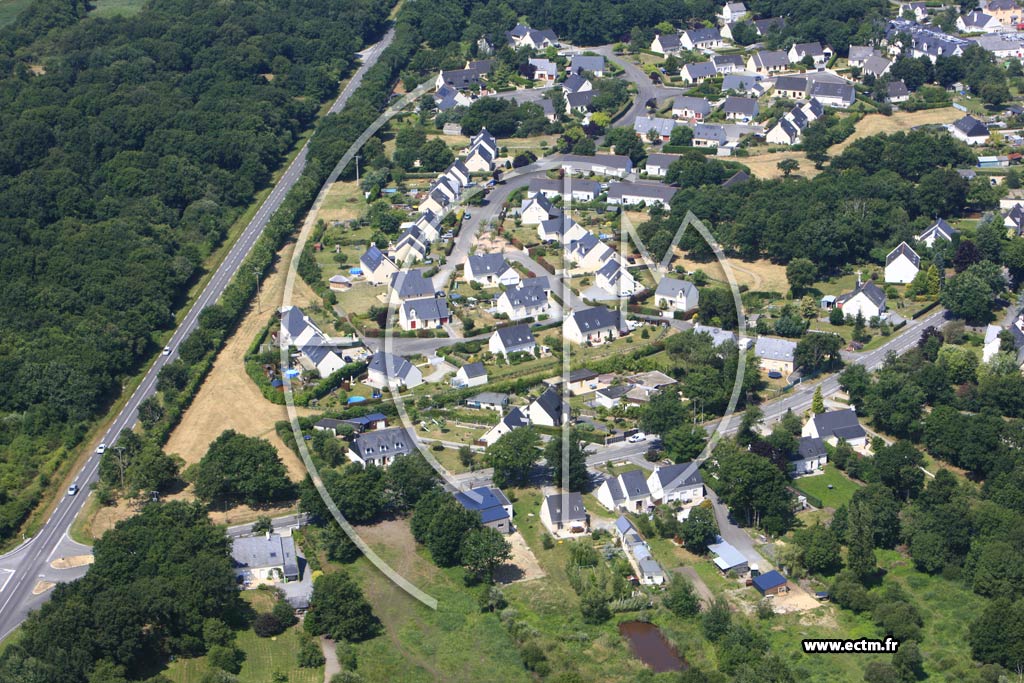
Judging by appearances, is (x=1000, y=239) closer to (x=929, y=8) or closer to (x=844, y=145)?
(x=844, y=145)

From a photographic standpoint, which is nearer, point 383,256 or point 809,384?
point 809,384

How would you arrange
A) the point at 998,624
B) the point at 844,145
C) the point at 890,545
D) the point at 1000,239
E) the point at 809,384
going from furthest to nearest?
1. the point at 844,145
2. the point at 1000,239
3. the point at 809,384
4. the point at 890,545
5. the point at 998,624

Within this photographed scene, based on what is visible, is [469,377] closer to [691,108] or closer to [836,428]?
[836,428]

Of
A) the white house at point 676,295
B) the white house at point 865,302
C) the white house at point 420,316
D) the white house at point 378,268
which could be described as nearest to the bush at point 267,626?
the white house at point 420,316

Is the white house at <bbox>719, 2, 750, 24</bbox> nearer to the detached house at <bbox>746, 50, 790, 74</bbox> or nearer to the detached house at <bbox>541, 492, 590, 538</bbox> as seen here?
the detached house at <bbox>746, 50, 790, 74</bbox>

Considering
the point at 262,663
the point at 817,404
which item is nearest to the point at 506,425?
the point at 817,404

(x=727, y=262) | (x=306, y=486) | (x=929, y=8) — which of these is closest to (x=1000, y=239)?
(x=727, y=262)

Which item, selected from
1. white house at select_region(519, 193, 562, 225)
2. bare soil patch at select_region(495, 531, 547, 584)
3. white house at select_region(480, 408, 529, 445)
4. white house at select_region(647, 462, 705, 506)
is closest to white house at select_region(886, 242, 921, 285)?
white house at select_region(519, 193, 562, 225)
